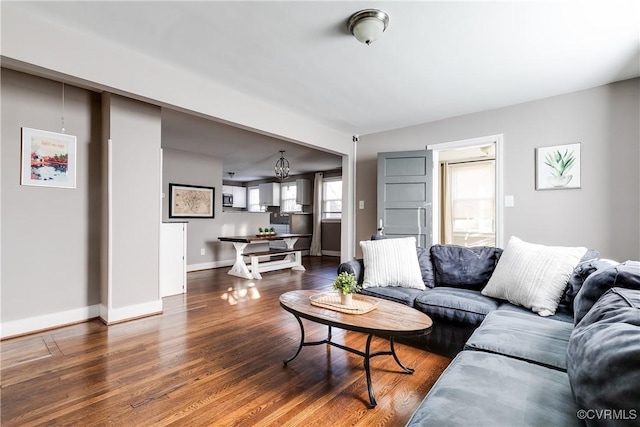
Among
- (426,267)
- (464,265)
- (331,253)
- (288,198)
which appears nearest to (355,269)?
(426,267)

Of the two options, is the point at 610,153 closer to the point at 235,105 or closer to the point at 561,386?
the point at 561,386

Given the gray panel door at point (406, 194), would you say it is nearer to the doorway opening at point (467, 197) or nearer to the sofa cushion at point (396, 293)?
the doorway opening at point (467, 197)

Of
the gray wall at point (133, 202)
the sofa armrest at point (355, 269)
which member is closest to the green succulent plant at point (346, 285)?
the sofa armrest at point (355, 269)

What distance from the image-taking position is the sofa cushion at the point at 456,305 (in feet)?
6.90

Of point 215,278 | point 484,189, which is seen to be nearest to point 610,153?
point 484,189

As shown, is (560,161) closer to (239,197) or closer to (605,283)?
(605,283)

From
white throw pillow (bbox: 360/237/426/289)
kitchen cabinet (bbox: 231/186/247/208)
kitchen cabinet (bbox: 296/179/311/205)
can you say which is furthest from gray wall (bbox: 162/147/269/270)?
white throw pillow (bbox: 360/237/426/289)

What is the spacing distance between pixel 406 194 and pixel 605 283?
2931mm

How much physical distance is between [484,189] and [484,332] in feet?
15.7

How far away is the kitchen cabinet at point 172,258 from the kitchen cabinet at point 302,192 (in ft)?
15.8

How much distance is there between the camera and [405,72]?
2889 mm

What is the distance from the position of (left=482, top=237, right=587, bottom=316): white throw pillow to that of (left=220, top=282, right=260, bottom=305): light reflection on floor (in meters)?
2.72

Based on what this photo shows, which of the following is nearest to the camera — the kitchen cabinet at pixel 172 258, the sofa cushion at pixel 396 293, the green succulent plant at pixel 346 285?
the green succulent plant at pixel 346 285

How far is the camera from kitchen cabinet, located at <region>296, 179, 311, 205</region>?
8.78 m
